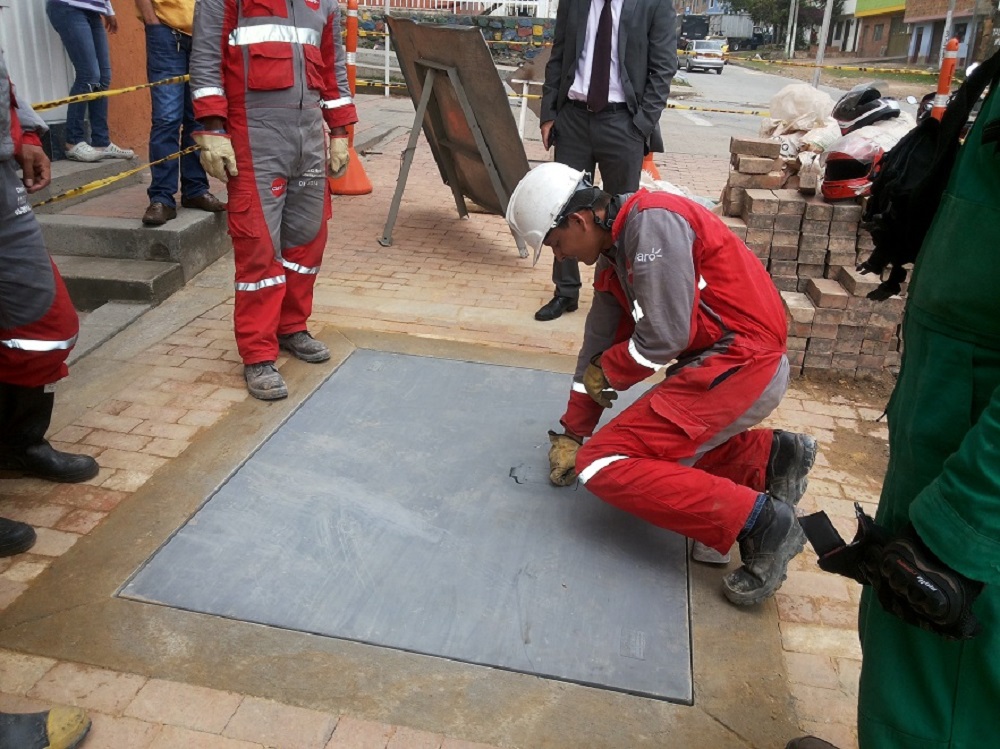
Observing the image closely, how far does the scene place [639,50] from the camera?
190 inches

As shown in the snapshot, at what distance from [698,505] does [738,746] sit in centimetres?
74

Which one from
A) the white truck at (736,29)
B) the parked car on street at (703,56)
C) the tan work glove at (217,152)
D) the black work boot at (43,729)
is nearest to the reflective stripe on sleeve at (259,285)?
the tan work glove at (217,152)

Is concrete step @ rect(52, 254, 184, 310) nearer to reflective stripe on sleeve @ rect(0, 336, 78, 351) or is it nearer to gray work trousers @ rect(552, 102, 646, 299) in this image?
reflective stripe on sleeve @ rect(0, 336, 78, 351)

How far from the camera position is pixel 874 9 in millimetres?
51000

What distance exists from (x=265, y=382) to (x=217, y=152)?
1.04 meters

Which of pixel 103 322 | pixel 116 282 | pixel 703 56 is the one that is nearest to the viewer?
pixel 103 322

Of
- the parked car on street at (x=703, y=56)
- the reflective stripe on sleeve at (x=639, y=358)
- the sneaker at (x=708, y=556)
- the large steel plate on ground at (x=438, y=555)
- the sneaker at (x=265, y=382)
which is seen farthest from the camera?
the parked car on street at (x=703, y=56)

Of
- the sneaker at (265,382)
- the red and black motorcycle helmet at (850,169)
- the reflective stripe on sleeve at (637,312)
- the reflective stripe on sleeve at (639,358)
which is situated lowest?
the sneaker at (265,382)

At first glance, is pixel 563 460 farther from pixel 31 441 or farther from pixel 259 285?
pixel 31 441

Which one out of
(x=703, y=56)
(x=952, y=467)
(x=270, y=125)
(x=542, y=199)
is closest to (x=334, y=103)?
(x=270, y=125)

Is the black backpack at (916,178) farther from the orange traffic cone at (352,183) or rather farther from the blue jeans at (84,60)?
the orange traffic cone at (352,183)

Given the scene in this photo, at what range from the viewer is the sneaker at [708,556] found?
9.76 feet

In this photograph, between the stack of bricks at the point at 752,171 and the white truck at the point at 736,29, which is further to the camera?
the white truck at the point at 736,29

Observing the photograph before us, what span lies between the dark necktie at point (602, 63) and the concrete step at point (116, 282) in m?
2.68
